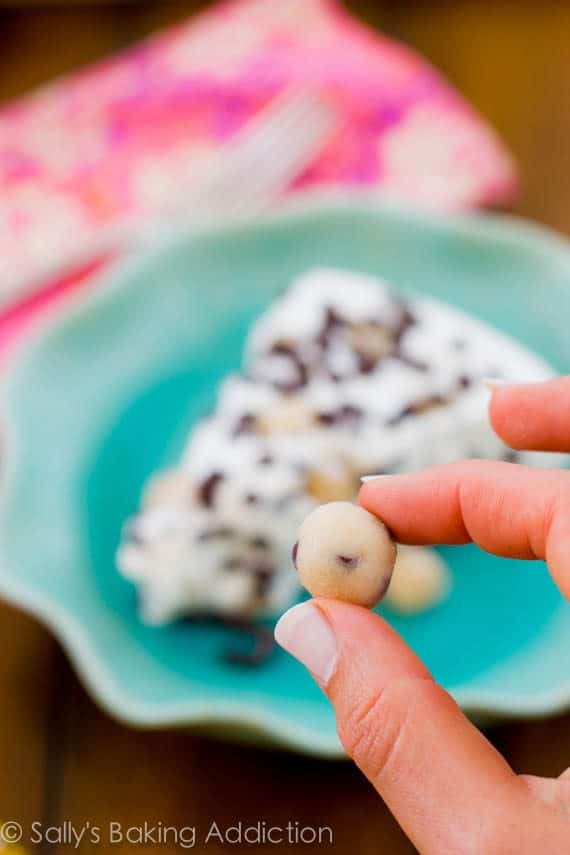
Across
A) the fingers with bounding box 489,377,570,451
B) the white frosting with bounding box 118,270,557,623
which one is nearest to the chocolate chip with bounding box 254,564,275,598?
the white frosting with bounding box 118,270,557,623

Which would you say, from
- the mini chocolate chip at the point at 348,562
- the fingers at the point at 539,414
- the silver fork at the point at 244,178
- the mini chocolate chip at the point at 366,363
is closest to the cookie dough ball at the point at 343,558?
Result: the mini chocolate chip at the point at 348,562

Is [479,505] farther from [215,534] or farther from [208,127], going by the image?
[208,127]

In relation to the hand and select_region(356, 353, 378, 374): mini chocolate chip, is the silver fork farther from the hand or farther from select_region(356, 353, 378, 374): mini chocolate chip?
the hand

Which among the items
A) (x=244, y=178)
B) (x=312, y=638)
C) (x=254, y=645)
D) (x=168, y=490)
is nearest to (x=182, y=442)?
(x=168, y=490)

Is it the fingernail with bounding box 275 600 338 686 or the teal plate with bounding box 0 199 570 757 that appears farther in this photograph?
the teal plate with bounding box 0 199 570 757

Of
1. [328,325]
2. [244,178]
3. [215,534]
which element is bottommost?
[215,534]

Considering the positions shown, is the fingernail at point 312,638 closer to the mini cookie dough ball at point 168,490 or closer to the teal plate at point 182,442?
the teal plate at point 182,442
